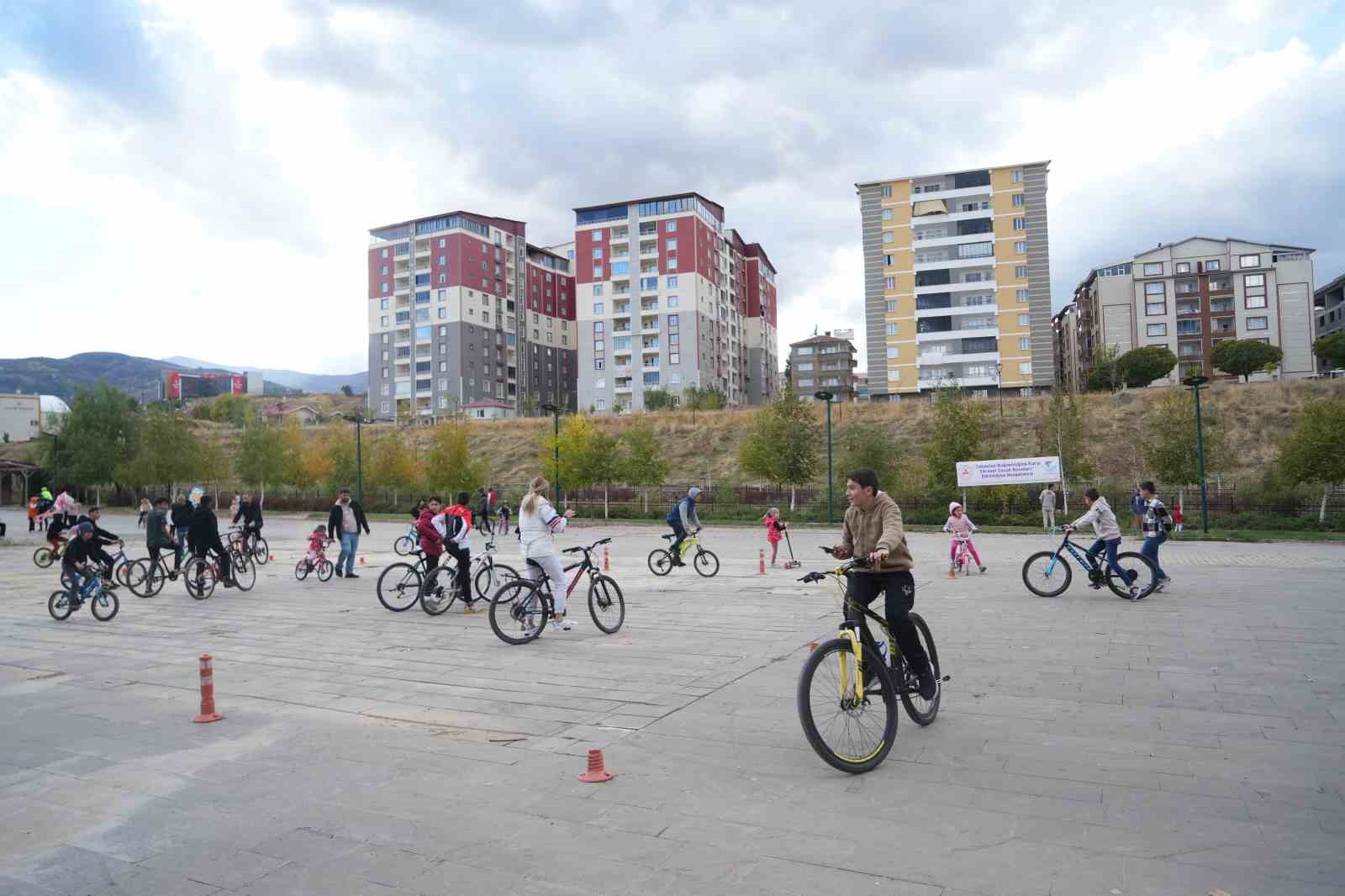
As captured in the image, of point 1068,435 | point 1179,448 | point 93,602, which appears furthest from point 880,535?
point 1068,435

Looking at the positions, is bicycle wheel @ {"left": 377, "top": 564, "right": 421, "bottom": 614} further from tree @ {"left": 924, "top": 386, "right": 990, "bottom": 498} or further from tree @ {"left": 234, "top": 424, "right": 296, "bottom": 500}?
tree @ {"left": 234, "top": 424, "right": 296, "bottom": 500}

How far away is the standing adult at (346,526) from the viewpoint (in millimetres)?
16859

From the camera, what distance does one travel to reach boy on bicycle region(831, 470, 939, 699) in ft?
19.1

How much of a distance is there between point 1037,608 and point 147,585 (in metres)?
15.1

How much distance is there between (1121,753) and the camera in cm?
560

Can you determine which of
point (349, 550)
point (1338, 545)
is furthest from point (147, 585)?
point (1338, 545)

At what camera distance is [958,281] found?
69.8 metres

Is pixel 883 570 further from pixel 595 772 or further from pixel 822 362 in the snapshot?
pixel 822 362

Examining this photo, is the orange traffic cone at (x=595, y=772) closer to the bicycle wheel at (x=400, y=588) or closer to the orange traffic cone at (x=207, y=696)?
the orange traffic cone at (x=207, y=696)

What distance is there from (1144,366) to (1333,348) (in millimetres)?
12632

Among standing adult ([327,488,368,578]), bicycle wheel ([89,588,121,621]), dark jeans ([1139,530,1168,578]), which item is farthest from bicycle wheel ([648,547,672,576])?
bicycle wheel ([89,588,121,621])

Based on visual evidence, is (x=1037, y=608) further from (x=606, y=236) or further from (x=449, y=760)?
(x=606, y=236)

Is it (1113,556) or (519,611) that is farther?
(1113,556)

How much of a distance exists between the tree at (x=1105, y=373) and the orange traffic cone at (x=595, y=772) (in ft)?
222
